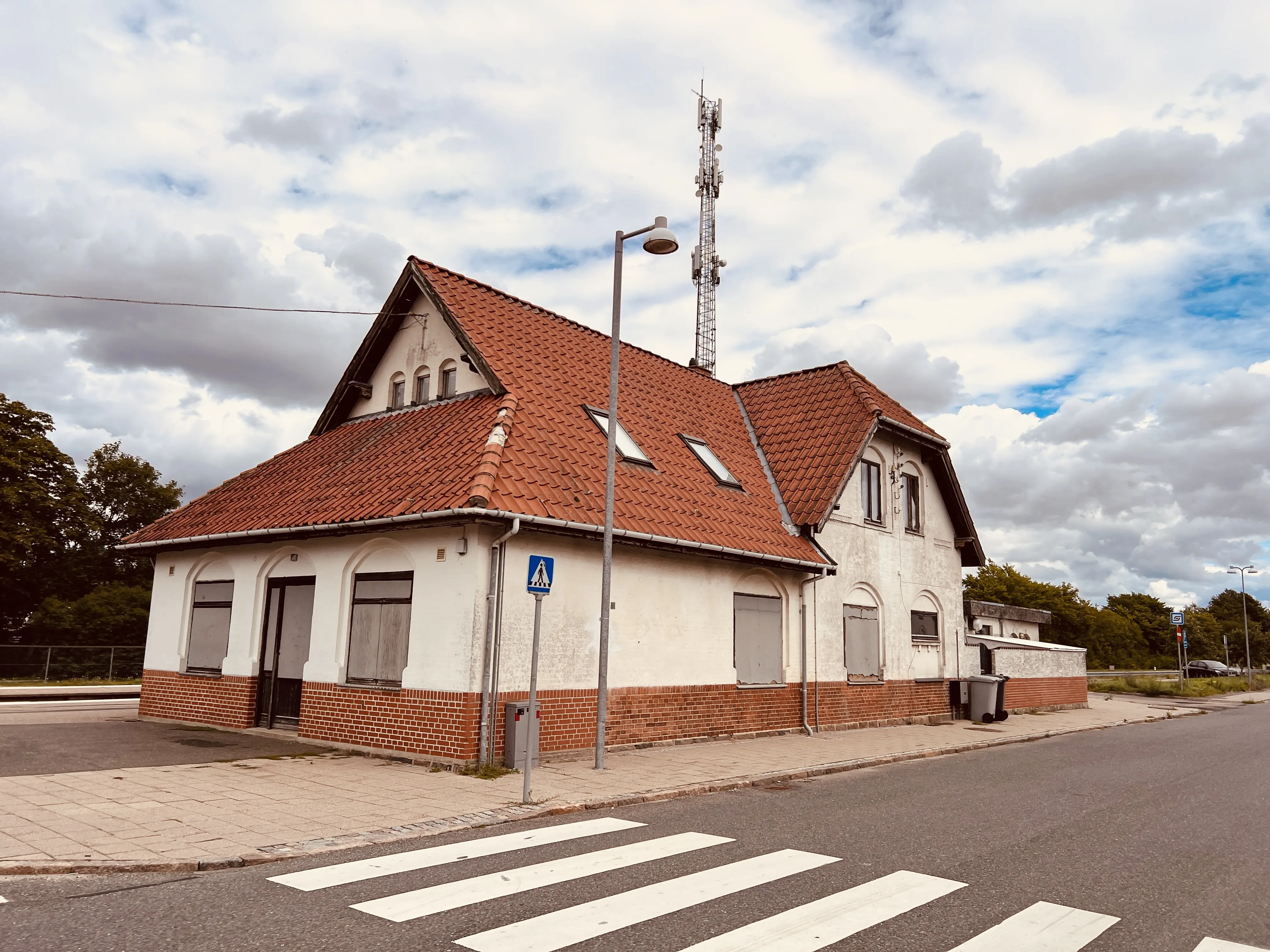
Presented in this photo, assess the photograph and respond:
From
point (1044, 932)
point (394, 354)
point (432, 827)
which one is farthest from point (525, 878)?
point (394, 354)

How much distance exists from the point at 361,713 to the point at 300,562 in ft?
9.56

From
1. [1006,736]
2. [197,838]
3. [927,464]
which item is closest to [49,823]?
[197,838]

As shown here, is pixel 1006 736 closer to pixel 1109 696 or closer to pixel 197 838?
pixel 197 838

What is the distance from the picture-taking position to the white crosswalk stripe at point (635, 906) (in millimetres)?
4973

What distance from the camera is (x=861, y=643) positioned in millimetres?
18453

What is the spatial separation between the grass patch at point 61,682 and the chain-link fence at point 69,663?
43mm

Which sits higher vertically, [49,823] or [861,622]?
[861,622]

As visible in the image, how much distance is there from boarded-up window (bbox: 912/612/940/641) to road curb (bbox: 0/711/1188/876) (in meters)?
6.17

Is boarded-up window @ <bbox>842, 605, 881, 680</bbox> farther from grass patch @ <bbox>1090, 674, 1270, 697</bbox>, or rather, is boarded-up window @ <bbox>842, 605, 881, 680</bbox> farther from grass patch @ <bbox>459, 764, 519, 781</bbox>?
grass patch @ <bbox>1090, 674, 1270, 697</bbox>

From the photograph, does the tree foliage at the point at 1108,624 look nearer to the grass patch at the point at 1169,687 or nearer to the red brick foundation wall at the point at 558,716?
the grass patch at the point at 1169,687

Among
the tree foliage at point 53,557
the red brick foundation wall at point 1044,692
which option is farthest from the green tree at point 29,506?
the red brick foundation wall at point 1044,692

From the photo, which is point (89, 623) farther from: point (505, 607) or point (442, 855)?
→ point (442, 855)

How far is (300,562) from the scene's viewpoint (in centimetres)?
1397

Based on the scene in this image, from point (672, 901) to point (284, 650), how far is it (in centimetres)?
1023
